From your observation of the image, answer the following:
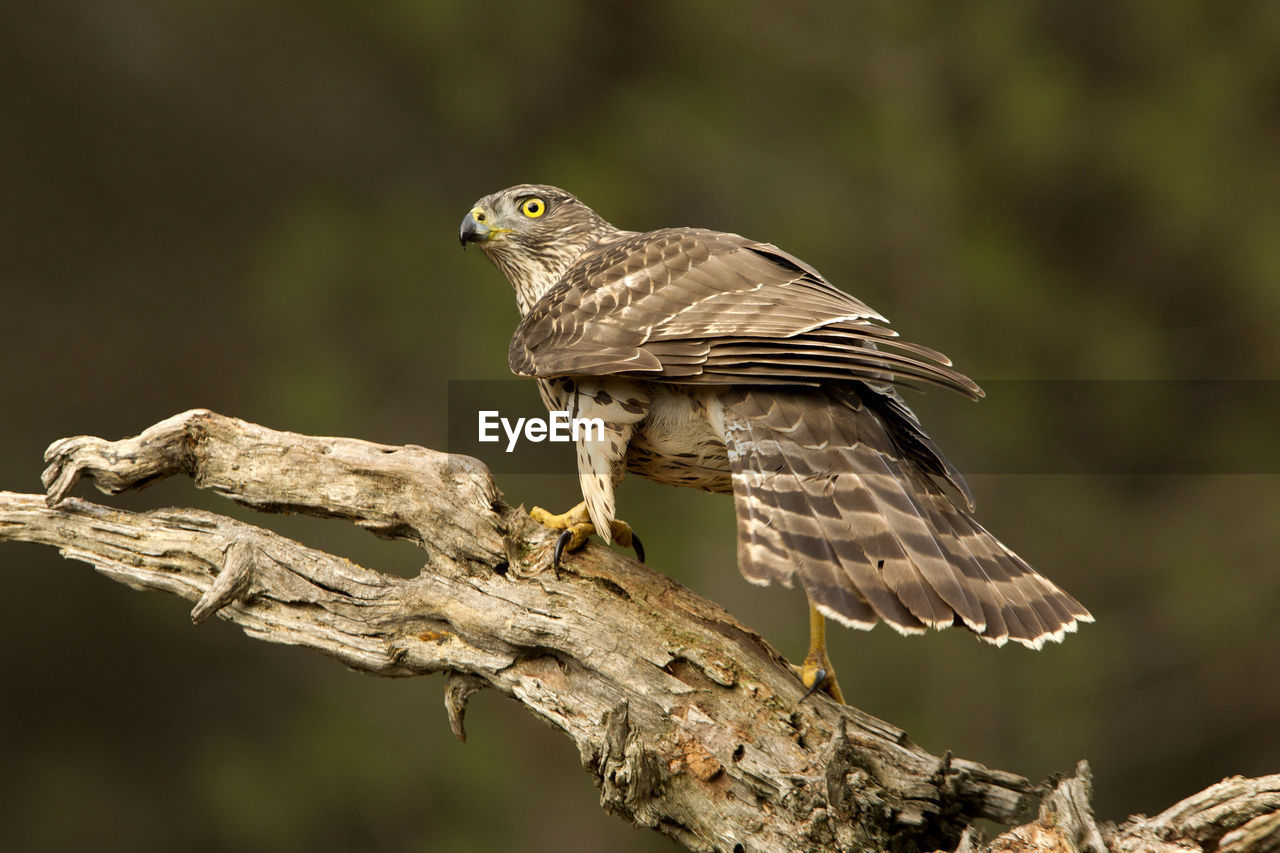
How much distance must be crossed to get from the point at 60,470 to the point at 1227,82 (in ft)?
18.1

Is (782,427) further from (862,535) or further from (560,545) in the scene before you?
(560,545)

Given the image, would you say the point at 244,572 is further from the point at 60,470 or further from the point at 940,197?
the point at 940,197

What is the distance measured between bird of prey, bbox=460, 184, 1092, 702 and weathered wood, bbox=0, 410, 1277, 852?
21 cm

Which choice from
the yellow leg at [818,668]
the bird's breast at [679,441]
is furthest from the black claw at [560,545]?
the yellow leg at [818,668]

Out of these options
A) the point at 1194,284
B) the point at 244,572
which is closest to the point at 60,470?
the point at 244,572

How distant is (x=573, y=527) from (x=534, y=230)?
1.27m

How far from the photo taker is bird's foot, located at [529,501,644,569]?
9.47ft

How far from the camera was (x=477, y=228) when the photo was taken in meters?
3.79

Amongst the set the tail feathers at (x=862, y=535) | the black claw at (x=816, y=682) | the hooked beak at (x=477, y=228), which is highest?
the hooked beak at (x=477, y=228)

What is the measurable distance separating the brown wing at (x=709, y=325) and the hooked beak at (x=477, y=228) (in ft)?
1.94

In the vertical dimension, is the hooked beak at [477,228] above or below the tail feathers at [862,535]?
above

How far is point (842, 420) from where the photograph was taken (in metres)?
2.65

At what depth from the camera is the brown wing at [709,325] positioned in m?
2.54

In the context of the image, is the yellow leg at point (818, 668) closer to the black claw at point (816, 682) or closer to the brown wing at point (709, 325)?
the black claw at point (816, 682)
